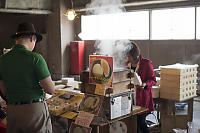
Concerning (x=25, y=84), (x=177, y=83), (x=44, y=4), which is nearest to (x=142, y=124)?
(x=177, y=83)

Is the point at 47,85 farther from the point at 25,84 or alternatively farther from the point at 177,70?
the point at 177,70

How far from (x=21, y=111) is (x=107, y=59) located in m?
1.12

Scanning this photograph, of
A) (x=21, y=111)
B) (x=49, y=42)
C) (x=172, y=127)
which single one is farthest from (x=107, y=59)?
(x=49, y=42)

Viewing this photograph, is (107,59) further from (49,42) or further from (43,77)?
(49,42)

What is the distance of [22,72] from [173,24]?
5.74 meters

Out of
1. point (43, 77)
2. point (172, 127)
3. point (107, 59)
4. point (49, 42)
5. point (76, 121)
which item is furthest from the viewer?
point (49, 42)

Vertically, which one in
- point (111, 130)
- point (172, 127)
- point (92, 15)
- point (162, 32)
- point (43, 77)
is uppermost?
point (92, 15)

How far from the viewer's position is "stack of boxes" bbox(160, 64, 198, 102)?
4480 mm

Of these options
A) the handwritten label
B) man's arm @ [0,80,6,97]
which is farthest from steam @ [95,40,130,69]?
man's arm @ [0,80,6,97]

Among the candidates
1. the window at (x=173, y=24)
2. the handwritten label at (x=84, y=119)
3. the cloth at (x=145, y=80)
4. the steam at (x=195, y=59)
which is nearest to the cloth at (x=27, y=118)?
the handwritten label at (x=84, y=119)

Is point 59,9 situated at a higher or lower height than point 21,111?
higher

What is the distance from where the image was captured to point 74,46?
32.9 feet

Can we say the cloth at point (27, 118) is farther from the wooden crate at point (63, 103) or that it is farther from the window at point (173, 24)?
the window at point (173, 24)

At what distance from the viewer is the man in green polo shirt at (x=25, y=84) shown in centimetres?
267
